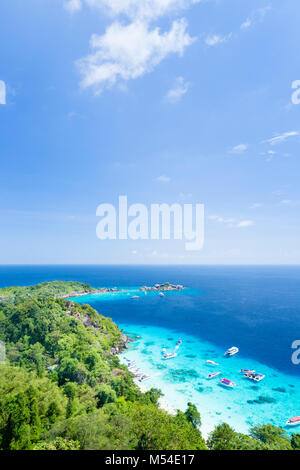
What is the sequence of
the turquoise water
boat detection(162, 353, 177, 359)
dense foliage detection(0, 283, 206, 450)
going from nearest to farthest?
dense foliage detection(0, 283, 206, 450) < the turquoise water < boat detection(162, 353, 177, 359)

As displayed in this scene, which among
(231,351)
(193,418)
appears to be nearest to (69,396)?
(193,418)

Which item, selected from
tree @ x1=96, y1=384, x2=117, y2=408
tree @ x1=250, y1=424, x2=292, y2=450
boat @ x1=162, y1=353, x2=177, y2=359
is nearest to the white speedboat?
boat @ x1=162, y1=353, x2=177, y2=359

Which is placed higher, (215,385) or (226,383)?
(226,383)

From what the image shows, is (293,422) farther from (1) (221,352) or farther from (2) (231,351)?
(1) (221,352)

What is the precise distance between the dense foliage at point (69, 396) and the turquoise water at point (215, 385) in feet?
16.5

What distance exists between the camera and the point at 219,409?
26000 millimetres

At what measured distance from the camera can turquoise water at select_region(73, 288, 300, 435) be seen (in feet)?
82.6

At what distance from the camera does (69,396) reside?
20.5 meters

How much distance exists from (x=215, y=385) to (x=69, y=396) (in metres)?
22.5

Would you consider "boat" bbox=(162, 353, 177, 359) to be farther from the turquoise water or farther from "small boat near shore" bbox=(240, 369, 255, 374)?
"small boat near shore" bbox=(240, 369, 255, 374)

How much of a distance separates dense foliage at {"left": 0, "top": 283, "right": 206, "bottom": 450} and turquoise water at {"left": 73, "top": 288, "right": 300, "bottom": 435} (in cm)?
504
